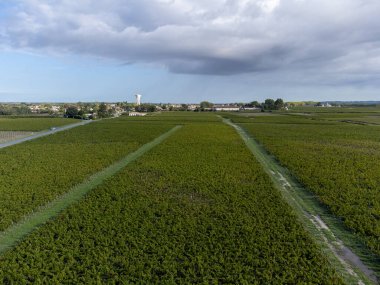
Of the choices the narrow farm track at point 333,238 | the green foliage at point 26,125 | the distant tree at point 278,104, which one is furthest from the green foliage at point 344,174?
the distant tree at point 278,104

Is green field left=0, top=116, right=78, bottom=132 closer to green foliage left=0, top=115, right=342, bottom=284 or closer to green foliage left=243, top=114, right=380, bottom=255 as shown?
green foliage left=243, top=114, right=380, bottom=255

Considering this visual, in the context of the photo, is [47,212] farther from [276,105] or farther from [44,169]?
[276,105]

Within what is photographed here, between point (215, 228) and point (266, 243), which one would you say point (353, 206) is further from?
point (215, 228)

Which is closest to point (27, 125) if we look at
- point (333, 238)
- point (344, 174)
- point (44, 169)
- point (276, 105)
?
point (44, 169)

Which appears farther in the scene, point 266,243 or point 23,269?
point 266,243

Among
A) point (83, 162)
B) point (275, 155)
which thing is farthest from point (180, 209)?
Result: point (275, 155)

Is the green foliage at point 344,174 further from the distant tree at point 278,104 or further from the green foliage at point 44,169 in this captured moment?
the distant tree at point 278,104
